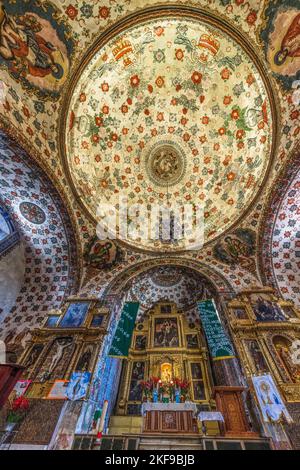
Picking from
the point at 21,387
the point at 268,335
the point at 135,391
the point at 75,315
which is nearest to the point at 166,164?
the point at 75,315

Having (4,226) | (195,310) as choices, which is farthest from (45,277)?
(195,310)

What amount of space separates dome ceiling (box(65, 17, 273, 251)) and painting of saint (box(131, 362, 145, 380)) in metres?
7.18

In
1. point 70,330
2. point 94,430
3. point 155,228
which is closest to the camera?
point 94,430

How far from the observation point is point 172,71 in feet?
36.2

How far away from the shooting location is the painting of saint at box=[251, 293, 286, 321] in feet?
31.6

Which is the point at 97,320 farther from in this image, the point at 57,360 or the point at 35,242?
the point at 35,242

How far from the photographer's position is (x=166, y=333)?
1334 cm

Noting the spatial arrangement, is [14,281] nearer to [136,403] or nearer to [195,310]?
[136,403]

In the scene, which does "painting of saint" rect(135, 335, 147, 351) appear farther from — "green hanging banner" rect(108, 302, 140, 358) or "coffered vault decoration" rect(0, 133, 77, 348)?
"coffered vault decoration" rect(0, 133, 77, 348)

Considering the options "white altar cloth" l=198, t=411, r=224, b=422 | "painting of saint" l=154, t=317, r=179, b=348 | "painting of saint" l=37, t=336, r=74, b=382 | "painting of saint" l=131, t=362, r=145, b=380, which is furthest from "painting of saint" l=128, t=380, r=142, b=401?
"white altar cloth" l=198, t=411, r=224, b=422

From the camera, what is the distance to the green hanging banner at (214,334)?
8.47 metres

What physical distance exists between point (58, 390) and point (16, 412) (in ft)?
4.15
